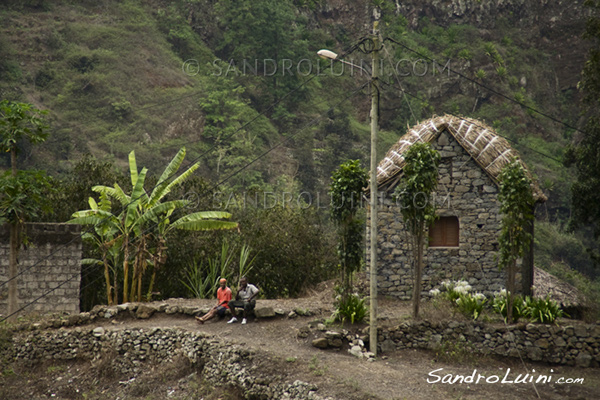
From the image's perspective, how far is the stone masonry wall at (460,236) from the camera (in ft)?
55.7

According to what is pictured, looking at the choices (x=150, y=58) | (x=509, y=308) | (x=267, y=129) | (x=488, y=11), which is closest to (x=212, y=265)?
(x=509, y=308)

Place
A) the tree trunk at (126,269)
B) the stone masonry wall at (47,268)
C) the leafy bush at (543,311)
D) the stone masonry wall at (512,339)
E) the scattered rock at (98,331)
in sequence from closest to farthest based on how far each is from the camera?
the stone masonry wall at (512,339), the leafy bush at (543,311), the scattered rock at (98,331), the stone masonry wall at (47,268), the tree trunk at (126,269)

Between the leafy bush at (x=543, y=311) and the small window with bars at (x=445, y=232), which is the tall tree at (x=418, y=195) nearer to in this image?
the leafy bush at (x=543, y=311)

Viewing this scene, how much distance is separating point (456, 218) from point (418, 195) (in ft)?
12.5

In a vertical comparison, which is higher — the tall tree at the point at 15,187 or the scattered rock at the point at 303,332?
the tall tree at the point at 15,187

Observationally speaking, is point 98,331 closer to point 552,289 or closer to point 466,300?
point 466,300

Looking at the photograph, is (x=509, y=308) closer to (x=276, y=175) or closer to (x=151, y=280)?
(x=151, y=280)

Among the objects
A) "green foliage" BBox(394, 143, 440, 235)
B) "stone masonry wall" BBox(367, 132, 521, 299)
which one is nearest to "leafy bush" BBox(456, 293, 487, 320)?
"green foliage" BBox(394, 143, 440, 235)

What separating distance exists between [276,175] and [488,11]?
3084 centimetres

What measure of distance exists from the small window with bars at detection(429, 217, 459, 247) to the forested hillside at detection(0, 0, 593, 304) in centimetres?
2356

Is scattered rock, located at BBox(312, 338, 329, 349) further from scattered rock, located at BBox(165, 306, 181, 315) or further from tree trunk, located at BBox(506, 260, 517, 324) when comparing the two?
scattered rock, located at BBox(165, 306, 181, 315)

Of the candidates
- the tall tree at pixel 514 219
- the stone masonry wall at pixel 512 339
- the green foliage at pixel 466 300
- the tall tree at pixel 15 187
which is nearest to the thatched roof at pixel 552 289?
the green foliage at pixel 466 300

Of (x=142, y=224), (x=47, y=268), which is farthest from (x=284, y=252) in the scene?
(x=47, y=268)

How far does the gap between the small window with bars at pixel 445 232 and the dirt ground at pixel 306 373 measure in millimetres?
2428
